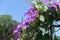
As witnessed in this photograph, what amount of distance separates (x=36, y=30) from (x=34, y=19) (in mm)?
99

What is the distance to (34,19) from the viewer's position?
2.17m

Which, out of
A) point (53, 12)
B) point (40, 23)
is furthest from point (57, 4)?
point (40, 23)

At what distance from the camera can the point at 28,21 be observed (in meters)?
2.19

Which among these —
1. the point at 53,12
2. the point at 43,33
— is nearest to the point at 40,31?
the point at 43,33

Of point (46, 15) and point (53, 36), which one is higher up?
point (46, 15)

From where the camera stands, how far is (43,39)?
2119 millimetres

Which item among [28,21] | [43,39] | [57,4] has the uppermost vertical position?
[57,4]

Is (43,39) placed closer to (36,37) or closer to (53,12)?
(36,37)

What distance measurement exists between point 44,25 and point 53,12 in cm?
14

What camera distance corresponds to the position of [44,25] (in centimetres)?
212

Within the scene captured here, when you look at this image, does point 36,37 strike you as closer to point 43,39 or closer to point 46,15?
point 43,39

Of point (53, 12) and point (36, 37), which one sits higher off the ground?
point (53, 12)

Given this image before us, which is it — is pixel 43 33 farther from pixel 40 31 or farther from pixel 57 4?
pixel 57 4

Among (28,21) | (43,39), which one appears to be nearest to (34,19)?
(28,21)
